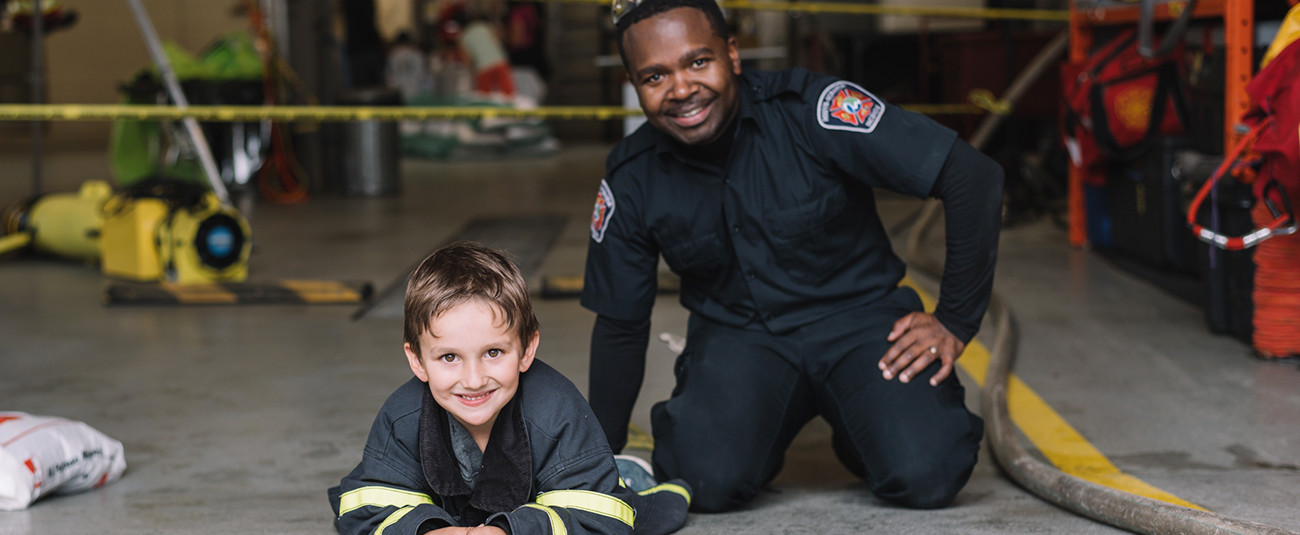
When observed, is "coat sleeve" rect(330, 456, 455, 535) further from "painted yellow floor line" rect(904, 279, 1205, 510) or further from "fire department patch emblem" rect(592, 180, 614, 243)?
"painted yellow floor line" rect(904, 279, 1205, 510)

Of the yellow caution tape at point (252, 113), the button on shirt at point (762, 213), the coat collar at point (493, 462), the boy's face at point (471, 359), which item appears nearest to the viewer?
the boy's face at point (471, 359)

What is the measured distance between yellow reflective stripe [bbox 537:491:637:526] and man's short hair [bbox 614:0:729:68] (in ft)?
2.85

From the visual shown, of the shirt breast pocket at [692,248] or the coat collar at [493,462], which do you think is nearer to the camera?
the coat collar at [493,462]

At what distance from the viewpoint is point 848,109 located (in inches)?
93.3

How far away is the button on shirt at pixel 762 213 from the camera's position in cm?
241

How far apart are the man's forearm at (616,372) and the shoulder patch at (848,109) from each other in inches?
20.5

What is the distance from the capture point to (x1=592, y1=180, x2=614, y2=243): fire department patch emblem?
2463 mm

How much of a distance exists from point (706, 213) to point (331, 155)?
270 inches

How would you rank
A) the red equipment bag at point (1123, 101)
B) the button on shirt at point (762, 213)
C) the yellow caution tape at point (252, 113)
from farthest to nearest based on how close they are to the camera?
1. the yellow caution tape at point (252, 113)
2. the red equipment bag at point (1123, 101)
3. the button on shirt at point (762, 213)

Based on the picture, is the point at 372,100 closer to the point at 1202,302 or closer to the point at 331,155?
the point at 331,155

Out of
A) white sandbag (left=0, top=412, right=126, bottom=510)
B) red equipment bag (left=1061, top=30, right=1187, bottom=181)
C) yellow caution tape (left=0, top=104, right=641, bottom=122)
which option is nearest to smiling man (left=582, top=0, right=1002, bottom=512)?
white sandbag (left=0, top=412, right=126, bottom=510)

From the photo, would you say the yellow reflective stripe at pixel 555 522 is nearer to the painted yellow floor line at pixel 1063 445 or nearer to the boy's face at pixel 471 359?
the boy's face at pixel 471 359

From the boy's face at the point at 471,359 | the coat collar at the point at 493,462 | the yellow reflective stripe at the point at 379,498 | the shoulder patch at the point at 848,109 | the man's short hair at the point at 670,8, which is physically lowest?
the yellow reflective stripe at the point at 379,498

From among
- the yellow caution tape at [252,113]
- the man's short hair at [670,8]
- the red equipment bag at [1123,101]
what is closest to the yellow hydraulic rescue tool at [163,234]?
the yellow caution tape at [252,113]
